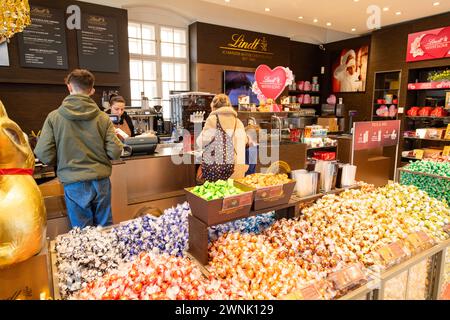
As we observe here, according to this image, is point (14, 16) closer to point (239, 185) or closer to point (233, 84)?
point (239, 185)

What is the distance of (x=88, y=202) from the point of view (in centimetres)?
224

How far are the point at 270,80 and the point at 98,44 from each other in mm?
3158

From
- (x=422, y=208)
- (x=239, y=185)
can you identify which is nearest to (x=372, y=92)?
(x=422, y=208)

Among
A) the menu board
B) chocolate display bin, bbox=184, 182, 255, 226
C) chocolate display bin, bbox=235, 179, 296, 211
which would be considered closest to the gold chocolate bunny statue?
chocolate display bin, bbox=184, 182, 255, 226

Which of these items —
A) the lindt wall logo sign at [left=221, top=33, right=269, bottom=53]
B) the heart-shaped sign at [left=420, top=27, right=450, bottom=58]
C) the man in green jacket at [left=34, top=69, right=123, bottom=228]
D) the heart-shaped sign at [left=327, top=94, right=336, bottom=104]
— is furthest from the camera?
the heart-shaped sign at [left=327, top=94, right=336, bottom=104]

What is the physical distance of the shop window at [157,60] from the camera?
636 cm

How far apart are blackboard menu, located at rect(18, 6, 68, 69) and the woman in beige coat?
3473 mm

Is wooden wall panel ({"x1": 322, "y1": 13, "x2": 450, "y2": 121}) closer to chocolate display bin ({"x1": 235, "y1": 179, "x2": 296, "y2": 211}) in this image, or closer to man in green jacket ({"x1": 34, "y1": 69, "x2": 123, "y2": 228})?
chocolate display bin ({"x1": 235, "y1": 179, "x2": 296, "y2": 211})

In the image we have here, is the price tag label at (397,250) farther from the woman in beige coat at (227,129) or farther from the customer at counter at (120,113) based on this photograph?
the customer at counter at (120,113)

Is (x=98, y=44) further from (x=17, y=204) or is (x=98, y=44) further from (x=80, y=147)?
(x=17, y=204)

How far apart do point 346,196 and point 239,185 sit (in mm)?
894

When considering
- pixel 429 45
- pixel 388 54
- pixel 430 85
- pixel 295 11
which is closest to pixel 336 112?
pixel 388 54

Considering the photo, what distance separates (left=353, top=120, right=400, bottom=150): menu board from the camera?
4.57 m

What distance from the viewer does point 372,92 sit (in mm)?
7699
